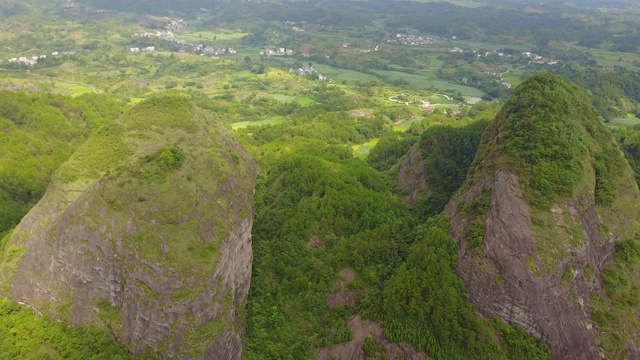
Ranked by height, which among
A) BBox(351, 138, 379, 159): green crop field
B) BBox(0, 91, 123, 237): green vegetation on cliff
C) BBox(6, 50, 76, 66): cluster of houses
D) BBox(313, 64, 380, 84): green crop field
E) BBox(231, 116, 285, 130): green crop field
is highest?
BBox(0, 91, 123, 237): green vegetation on cliff

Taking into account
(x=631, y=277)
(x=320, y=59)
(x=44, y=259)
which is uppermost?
(x=631, y=277)

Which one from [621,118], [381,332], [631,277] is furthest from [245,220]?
[621,118]

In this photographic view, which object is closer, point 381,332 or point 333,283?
point 381,332

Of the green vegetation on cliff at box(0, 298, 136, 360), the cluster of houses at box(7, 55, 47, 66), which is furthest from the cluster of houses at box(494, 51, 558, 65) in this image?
the cluster of houses at box(7, 55, 47, 66)

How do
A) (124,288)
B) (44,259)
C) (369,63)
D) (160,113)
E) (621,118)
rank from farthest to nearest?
(369,63), (621,118), (160,113), (44,259), (124,288)

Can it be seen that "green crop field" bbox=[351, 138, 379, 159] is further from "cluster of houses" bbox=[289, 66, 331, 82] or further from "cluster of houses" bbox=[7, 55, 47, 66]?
"cluster of houses" bbox=[7, 55, 47, 66]

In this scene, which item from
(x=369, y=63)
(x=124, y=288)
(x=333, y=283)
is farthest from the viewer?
(x=369, y=63)

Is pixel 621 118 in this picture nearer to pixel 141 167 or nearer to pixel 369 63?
pixel 369 63
